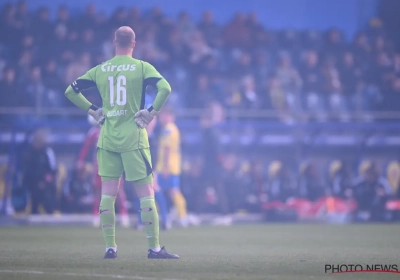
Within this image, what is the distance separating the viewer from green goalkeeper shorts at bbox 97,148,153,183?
26.2 ft

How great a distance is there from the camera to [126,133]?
8.00m

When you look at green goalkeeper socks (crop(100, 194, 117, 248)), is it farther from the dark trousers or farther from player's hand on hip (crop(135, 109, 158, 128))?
the dark trousers

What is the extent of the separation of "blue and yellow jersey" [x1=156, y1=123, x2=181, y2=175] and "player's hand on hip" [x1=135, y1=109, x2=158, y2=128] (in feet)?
23.7

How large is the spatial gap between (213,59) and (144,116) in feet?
38.5

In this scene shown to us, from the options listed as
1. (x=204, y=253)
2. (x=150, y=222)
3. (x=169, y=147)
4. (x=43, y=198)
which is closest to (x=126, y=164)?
(x=150, y=222)

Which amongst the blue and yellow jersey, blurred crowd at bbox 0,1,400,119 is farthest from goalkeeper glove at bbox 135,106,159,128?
blurred crowd at bbox 0,1,400,119

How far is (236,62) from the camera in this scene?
20.1 m

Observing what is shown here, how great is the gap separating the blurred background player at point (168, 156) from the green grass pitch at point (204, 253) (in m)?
1.57

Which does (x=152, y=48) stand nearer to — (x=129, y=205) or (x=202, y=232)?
(x=129, y=205)

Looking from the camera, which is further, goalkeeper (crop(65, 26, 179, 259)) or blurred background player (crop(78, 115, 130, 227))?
blurred background player (crop(78, 115, 130, 227))

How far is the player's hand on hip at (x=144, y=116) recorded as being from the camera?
797cm

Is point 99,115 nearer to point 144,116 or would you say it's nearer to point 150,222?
point 144,116

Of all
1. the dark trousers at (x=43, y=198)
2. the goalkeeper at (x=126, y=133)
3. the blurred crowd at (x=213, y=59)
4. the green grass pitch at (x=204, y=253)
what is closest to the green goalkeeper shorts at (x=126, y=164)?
the goalkeeper at (x=126, y=133)

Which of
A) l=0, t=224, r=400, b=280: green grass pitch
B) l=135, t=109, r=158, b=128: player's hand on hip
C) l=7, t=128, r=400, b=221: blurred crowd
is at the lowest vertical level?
l=0, t=224, r=400, b=280: green grass pitch
